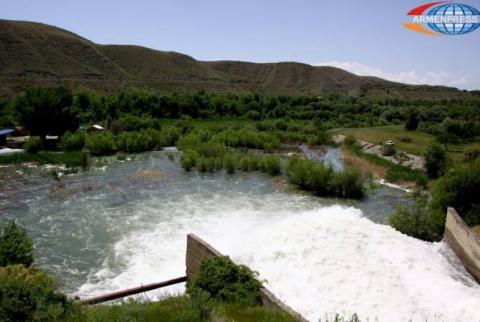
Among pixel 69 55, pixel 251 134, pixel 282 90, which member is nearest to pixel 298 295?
pixel 251 134

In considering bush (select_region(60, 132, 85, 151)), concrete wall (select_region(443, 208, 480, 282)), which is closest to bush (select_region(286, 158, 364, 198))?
concrete wall (select_region(443, 208, 480, 282))

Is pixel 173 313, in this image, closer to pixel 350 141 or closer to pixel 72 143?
pixel 72 143

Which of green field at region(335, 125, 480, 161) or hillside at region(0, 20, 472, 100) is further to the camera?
hillside at region(0, 20, 472, 100)

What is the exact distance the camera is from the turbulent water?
39.1ft

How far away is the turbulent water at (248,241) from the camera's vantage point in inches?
469

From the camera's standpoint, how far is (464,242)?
1387 centimetres

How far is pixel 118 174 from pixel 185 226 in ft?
40.1

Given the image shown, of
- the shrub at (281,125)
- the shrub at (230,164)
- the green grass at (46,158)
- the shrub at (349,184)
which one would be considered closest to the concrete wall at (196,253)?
the shrub at (349,184)

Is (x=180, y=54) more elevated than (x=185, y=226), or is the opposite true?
(x=180, y=54)

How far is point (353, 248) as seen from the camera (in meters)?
14.4

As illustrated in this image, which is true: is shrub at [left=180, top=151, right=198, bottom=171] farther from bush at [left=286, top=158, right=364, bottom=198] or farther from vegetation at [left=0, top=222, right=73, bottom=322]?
vegetation at [left=0, top=222, right=73, bottom=322]

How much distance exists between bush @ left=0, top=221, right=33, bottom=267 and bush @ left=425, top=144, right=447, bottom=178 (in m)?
25.8

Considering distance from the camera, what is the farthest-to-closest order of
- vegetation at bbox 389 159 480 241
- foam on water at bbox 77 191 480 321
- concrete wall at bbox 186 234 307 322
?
1. vegetation at bbox 389 159 480 241
2. concrete wall at bbox 186 234 307 322
3. foam on water at bbox 77 191 480 321

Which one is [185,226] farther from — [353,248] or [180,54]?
[180,54]
